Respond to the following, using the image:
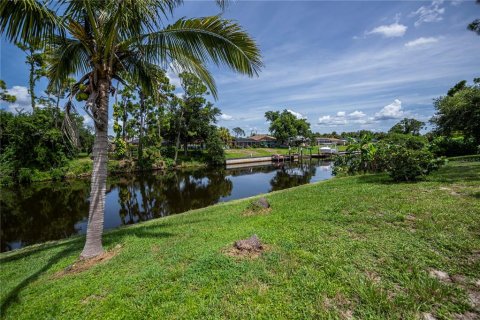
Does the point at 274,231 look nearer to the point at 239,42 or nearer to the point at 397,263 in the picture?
the point at 397,263

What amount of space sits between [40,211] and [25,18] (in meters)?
13.4

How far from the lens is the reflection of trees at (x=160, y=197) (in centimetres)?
1270

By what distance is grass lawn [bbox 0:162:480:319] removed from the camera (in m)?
2.62

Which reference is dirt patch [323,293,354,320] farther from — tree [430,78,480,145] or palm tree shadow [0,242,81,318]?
tree [430,78,480,145]

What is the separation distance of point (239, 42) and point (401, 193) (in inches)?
231

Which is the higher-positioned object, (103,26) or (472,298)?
(103,26)

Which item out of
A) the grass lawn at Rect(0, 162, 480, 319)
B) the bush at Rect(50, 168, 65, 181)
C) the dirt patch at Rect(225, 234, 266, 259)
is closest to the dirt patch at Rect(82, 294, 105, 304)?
the grass lawn at Rect(0, 162, 480, 319)

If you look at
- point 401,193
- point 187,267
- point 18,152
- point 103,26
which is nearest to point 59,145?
point 18,152

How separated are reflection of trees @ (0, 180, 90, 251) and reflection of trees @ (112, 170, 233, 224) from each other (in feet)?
7.76

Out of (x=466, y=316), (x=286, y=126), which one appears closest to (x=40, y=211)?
(x=466, y=316)

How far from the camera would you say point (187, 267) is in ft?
12.2

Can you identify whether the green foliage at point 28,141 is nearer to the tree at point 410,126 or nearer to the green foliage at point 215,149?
the green foliage at point 215,149

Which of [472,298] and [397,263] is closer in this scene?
[472,298]

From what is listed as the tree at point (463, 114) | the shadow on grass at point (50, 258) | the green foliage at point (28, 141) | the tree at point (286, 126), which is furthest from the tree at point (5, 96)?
the tree at point (286, 126)
